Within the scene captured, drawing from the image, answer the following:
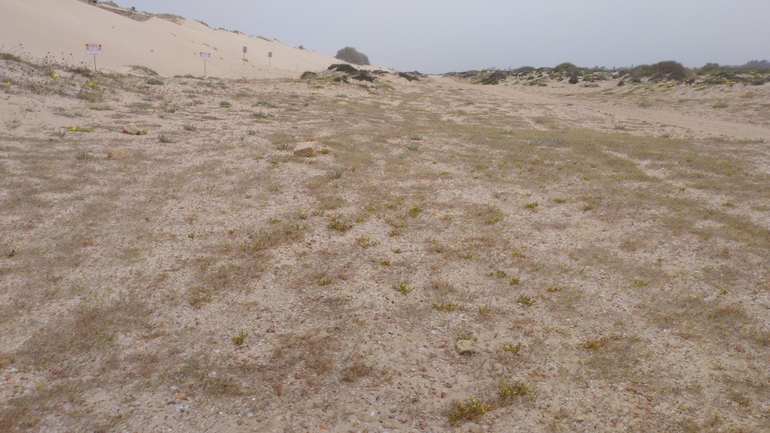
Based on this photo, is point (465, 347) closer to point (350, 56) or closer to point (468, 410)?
point (468, 410)

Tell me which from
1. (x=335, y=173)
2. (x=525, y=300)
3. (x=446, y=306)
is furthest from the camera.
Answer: (x=335, y=173)

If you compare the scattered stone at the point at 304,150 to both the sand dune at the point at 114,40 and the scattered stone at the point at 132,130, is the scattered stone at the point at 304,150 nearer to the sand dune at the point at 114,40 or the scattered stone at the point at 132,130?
the scattered stone at the point at 132,130

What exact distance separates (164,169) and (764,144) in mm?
26091

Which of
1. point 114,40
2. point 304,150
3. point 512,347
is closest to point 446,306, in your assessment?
point 512,347

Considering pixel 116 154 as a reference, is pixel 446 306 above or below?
below

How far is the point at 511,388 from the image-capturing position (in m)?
5.61

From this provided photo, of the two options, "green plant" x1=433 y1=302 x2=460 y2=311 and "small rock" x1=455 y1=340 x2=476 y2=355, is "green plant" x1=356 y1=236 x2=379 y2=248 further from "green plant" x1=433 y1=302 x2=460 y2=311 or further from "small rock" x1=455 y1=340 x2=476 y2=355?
"small rock" x1=455 y1=340 x2=476 y2=355

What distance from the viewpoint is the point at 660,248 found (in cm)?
945

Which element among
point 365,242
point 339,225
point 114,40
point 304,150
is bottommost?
point 365,242

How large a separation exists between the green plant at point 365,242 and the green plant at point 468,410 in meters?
4.63

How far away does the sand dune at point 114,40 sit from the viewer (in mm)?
32312

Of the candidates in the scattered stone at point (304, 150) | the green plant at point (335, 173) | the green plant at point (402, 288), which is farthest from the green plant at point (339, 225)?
the scattered stone at point (304, 150)

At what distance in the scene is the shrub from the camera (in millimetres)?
98125

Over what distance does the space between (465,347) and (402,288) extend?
1.89 m
